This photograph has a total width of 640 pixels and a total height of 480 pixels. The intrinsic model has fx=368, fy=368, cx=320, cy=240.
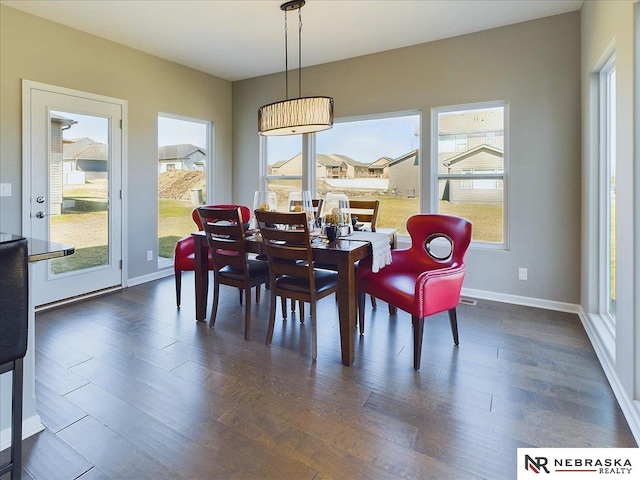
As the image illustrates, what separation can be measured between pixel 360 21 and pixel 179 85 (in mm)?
2536

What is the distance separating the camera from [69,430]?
5.75ft

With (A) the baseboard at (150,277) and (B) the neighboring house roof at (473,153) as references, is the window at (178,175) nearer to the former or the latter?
(A) the baseboard at (150,277)

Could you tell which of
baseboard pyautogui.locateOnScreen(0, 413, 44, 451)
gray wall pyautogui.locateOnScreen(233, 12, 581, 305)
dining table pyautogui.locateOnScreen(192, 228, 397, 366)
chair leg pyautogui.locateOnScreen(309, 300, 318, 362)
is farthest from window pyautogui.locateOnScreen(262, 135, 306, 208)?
baseboard pyautogui.locateOnScreen(0, 413, 44, 451)

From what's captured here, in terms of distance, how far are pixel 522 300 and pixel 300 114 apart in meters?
2.83

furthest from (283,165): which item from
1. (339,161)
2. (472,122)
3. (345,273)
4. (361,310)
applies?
(345,273)

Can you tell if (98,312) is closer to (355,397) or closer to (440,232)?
(355,397)

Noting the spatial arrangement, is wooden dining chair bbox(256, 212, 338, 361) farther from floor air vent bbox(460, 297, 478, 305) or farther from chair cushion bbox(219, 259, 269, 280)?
floor air vent bbox(460, 297, 478, 305)

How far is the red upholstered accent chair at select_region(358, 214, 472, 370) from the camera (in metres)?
2.37

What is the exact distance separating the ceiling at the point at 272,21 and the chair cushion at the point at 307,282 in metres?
2.39

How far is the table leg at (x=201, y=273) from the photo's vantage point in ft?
10.4

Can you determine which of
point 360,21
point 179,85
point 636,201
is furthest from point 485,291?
point 179,85

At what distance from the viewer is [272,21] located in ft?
11.8

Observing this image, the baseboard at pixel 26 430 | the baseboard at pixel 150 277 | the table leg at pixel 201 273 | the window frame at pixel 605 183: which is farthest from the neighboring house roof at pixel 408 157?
the baseboard at pixel 26 430

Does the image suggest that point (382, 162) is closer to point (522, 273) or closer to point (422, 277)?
point (522, 273)
